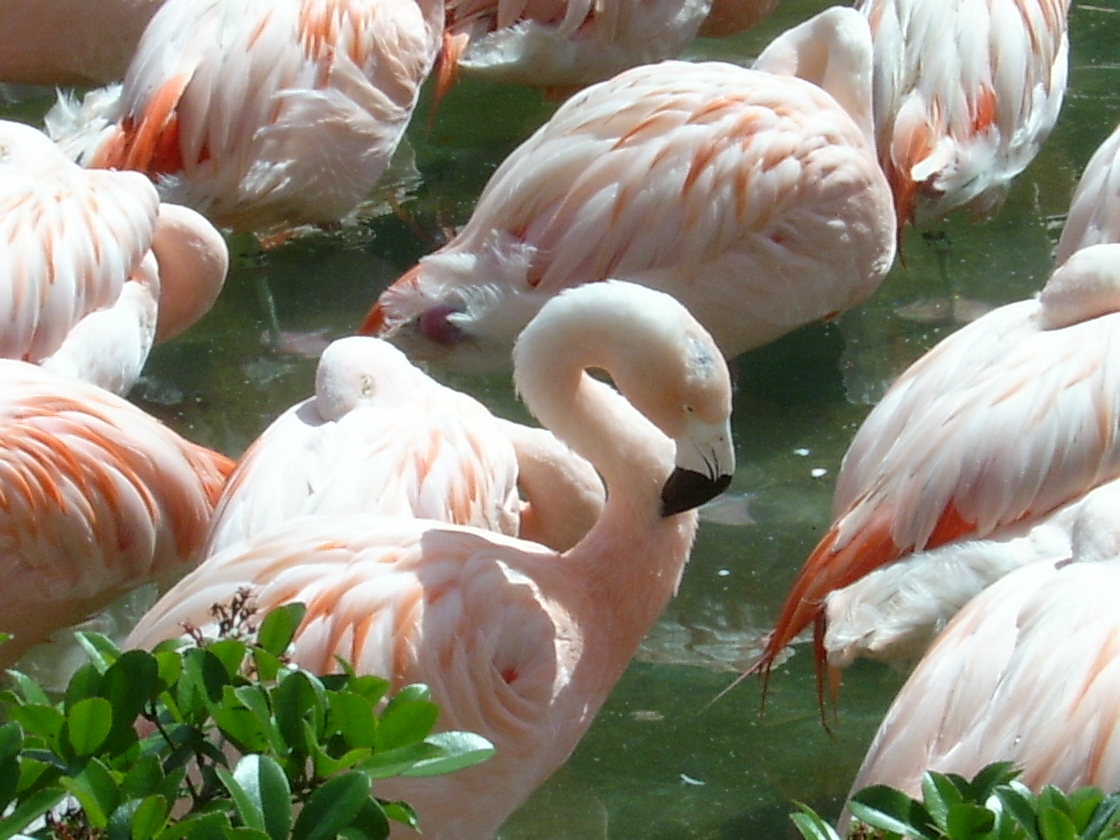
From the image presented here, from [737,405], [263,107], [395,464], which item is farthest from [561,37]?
[395,464]

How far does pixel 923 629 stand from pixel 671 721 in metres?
0.60

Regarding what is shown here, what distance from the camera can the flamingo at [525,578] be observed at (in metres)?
2.59

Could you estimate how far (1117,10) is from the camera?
674 centimetres

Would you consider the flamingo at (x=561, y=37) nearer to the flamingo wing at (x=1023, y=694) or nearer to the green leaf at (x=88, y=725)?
the flamingo wing at (x=1023, y=694)

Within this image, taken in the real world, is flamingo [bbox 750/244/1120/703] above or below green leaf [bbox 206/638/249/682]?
below

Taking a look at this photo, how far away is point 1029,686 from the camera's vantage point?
7.37 ft

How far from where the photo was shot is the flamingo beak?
8.88ft

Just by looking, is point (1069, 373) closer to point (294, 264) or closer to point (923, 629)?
point (923, 629)

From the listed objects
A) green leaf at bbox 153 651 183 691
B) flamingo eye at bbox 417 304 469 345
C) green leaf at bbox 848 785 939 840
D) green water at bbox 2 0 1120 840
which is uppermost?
green leaf at bbox 153 651 183 691

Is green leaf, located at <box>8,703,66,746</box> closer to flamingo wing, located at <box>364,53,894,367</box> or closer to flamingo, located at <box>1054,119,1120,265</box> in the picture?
flamingo wing, located at <box>364,53,894,367</box>

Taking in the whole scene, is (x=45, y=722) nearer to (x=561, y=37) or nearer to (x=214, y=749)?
(x=214, y=749)

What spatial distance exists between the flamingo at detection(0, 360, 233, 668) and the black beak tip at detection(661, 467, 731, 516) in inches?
43.8

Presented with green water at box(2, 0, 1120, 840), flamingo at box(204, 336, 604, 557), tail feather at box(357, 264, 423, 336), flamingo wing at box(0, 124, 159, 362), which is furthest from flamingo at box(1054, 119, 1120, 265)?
flamingo wing at box(0, 124, 159, 362)

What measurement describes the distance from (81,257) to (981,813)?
290 centimetres
